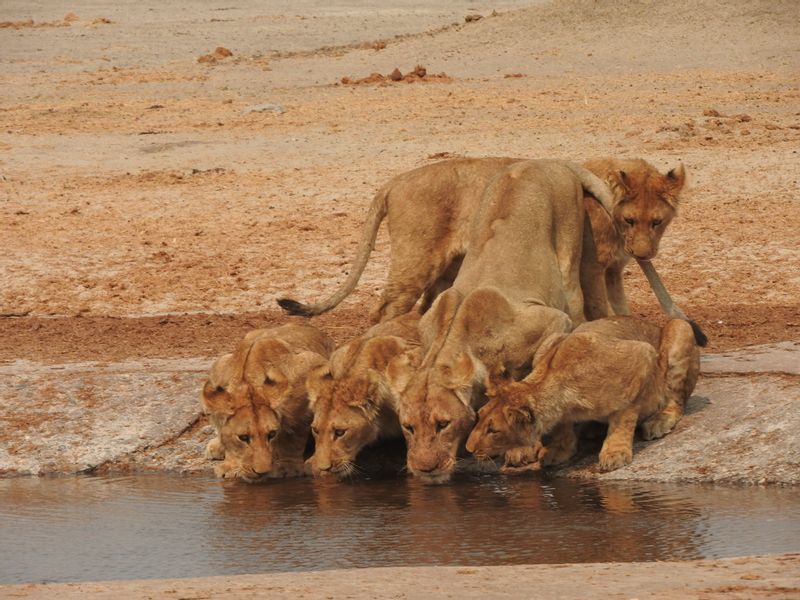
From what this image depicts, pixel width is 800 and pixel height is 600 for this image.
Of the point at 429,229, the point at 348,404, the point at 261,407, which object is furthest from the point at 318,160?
the point at 348,404

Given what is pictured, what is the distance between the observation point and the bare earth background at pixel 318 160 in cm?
1130

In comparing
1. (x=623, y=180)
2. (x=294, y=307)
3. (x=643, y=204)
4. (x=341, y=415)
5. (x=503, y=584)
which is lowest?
(x=341, y=415)

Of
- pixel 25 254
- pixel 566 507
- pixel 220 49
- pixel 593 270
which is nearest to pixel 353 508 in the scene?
pixel 566 507

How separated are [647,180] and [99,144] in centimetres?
1006

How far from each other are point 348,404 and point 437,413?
0.47 m

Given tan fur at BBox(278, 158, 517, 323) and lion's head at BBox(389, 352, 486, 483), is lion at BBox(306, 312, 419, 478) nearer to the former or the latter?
lion's head at BBox(389, 352, 486, 483)

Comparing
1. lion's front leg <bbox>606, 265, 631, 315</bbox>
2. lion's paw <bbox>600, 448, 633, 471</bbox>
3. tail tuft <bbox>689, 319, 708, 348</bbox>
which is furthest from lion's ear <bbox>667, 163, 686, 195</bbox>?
lion's paw <bbox>600, 448, 633, 471</bbox>

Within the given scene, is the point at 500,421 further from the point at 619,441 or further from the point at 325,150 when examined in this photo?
the point at 325,150

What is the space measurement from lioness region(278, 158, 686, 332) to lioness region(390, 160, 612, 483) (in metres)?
0.19

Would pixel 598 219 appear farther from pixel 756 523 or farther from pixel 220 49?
pixel 220 49

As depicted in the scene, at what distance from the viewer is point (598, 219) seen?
31.6 ft

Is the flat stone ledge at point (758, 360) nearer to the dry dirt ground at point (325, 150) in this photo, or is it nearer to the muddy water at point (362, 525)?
the dry dirt ground at point (325, 150)

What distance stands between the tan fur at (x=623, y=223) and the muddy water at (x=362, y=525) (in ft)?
6.05

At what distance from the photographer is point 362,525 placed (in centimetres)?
727
